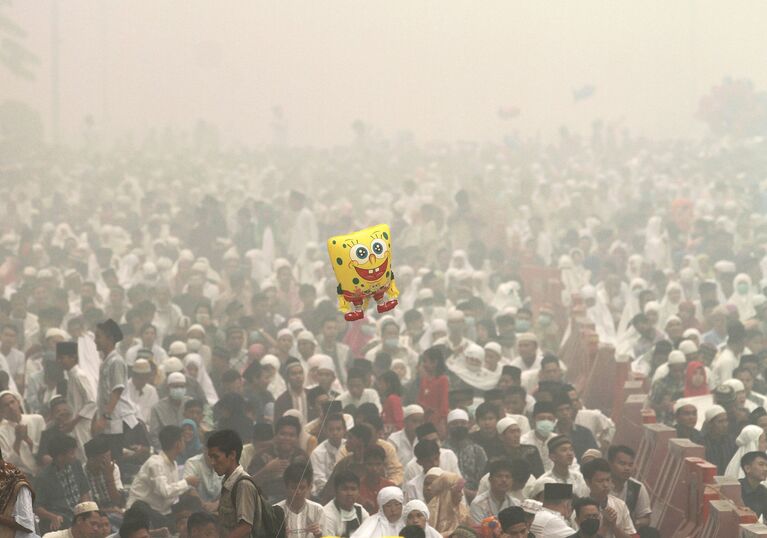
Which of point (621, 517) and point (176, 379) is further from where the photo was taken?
point (176, 379)

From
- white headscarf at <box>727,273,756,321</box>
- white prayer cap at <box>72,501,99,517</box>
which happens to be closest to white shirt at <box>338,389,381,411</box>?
white prayer cap at <box>72,501,99,517</box>

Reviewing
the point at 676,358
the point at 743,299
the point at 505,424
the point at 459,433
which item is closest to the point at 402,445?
the point at 459,433

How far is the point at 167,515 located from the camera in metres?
9.46

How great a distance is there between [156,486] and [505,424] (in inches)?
102

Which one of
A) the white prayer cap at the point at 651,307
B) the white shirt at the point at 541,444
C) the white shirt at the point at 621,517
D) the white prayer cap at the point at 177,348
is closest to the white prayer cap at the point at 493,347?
the white shirt at the point at 541,444

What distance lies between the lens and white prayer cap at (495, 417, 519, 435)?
33.0 feet

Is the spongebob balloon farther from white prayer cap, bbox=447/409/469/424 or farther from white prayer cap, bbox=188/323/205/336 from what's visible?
white prayer cap, bbox=188/323/205/336

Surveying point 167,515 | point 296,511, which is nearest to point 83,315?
point 167,515

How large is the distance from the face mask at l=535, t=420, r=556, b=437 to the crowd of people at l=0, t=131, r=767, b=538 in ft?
0.10

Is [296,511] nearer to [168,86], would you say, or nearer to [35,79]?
[35,79]

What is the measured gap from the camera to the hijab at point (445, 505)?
9242 millimetres

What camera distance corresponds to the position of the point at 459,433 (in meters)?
10.3

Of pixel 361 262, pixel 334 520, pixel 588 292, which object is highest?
pixel 361 262

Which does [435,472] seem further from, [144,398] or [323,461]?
[144,398]
